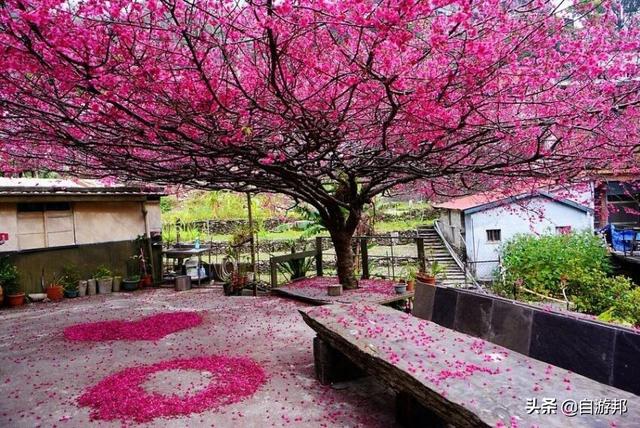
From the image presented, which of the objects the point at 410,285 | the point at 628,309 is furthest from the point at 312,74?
the point at 628,309

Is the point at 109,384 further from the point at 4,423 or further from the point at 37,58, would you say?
the point at 37,58

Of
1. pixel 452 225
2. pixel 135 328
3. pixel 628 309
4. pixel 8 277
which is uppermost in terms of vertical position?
pixel 452 225

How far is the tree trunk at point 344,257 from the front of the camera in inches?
329

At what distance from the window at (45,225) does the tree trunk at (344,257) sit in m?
6.77

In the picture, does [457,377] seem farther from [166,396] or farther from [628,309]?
[628,309]

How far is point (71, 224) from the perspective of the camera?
10.6 meters

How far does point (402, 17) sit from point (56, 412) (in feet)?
14.2

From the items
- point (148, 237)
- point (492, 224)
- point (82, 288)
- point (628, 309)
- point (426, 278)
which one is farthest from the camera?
point (492, 224)

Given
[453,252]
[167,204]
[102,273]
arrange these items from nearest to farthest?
1. [102,273]
2. [453,252]
3. [167,204]

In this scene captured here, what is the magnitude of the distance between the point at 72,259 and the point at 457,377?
10474mm

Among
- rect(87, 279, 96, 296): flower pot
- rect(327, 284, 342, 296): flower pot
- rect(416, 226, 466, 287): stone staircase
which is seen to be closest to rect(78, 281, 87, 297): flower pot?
rect(87, 279, 96, 296): flower pot

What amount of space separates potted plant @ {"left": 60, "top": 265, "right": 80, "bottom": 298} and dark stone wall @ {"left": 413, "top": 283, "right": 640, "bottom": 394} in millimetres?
8855

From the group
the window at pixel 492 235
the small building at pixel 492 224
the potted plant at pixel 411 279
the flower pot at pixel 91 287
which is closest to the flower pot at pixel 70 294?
the flower pot at pixel 91 287

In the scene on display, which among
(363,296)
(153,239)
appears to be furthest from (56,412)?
(153,239)
